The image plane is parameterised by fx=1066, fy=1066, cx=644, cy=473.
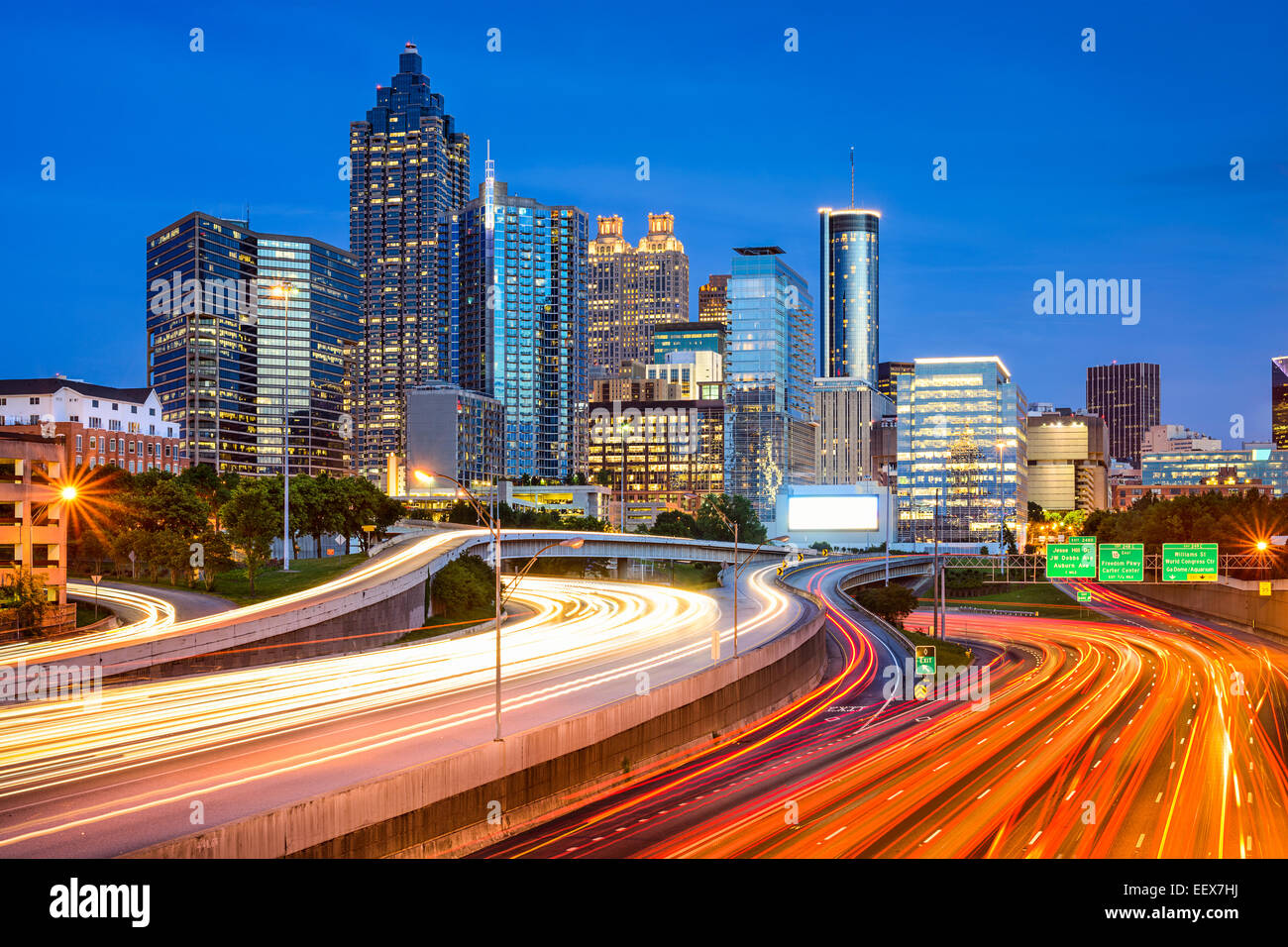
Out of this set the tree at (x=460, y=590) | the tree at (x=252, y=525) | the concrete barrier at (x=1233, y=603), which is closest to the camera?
the tree at (x=252, y=525)

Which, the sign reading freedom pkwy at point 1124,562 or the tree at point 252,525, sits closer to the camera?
the tree at point 252,525

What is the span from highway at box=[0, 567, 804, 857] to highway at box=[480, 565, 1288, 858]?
4.56 m

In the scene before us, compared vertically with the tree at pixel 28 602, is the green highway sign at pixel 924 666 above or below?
below

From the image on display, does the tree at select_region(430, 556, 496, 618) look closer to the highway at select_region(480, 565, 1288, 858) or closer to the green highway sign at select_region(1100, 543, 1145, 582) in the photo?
the highway at select_region(480, 565, 1288, 858)

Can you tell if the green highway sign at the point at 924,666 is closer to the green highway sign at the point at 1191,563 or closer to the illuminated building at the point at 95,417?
the green highway sign at the point at 1191,563

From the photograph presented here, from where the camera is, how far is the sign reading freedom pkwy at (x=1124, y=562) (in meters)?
71.4

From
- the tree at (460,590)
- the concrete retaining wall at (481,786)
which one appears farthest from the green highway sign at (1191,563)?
the tree at (460,590)

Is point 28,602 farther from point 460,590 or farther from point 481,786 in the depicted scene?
point 481,786

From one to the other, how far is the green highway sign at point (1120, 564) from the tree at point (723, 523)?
91071mm

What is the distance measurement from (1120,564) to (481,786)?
2265 inches

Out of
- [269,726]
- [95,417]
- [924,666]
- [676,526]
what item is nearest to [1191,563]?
[924,666]

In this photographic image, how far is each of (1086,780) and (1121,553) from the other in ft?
136
